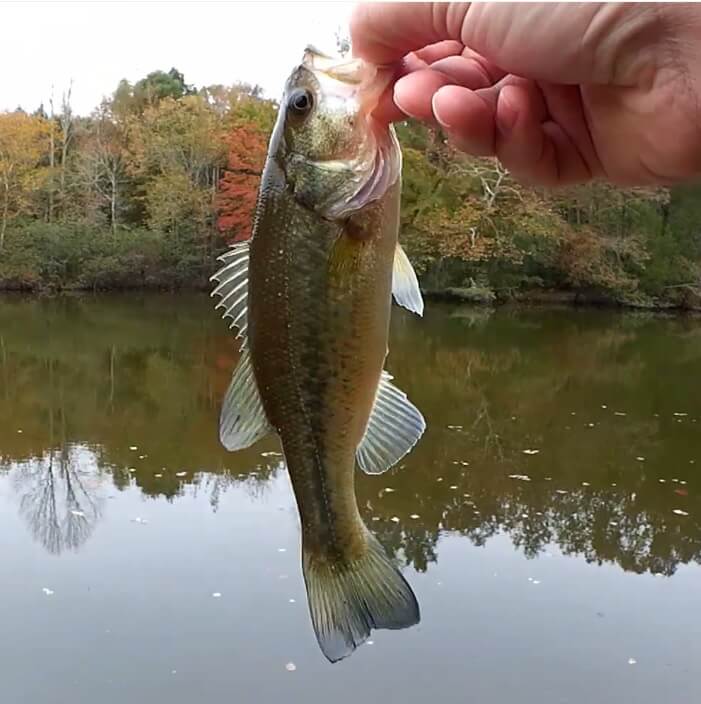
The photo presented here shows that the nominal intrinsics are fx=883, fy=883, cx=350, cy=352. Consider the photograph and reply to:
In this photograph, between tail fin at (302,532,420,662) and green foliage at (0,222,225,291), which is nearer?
tail fin at (302,532,420,662)

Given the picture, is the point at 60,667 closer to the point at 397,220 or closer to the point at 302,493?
the point at 302,493

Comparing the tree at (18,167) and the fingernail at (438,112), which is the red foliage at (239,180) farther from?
the fingernail at (438,112)

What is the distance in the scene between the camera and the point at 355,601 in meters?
1.57

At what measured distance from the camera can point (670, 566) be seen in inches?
332

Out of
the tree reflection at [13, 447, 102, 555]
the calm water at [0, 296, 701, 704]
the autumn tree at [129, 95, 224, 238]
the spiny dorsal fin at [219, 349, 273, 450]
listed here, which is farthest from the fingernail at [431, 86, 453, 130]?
the autumn tree at [129, 95, 224, 238]

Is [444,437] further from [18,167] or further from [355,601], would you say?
[18,167]

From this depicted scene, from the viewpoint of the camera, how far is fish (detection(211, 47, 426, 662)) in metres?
1.43

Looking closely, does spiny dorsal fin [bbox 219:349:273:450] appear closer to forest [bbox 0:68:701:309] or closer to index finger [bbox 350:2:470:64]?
index finger [bbox 350:2:470:64]

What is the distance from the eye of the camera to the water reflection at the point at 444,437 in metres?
9.40

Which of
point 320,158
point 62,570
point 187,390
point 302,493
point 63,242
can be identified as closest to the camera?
point 320,158

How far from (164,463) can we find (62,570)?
3650 mm

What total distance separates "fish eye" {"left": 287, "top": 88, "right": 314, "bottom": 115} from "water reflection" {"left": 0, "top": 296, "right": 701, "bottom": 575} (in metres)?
7.15

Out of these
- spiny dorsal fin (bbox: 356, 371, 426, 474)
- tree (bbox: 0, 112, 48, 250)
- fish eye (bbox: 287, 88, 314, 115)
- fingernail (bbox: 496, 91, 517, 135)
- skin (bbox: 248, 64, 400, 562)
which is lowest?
tree (bbox: 0, 112, 48, 250)

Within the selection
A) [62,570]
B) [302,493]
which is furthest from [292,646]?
[302,493]
